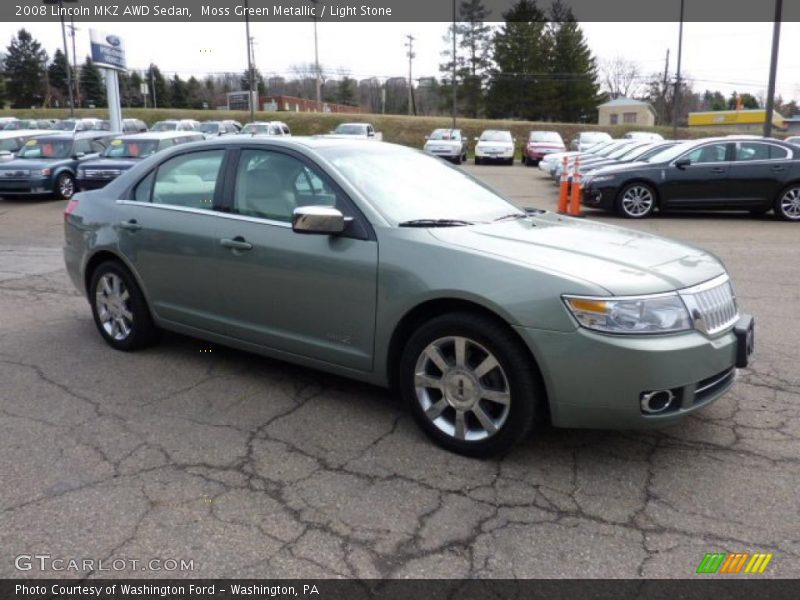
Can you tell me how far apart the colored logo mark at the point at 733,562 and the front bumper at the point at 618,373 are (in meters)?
0.65

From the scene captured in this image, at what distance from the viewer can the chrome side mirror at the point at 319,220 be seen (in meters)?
3.65

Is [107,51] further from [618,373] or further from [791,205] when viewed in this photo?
[618,373]

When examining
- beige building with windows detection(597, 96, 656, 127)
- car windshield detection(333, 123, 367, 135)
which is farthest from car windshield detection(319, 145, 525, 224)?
beige building with windows detection(597, 96, 656, 127)

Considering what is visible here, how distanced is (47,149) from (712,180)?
593 inches

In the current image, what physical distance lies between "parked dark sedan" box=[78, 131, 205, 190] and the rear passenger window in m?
10.2

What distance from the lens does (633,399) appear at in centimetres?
305

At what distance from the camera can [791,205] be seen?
12.4 meters

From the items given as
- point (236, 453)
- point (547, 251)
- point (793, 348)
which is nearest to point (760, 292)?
point (793, 348)

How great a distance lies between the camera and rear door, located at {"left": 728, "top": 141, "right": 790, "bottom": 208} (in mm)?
12203

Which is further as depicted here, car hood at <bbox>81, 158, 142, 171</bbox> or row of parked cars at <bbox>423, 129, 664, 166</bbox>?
row of parked cars at <bbox>423, 129, 664, 166</bbox>

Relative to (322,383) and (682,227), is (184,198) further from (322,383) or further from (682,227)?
(682,227)

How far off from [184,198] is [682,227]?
946 centimetres

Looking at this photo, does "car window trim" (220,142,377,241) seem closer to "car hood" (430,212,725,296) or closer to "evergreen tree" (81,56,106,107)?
"car hood" (430,212,725,296)
